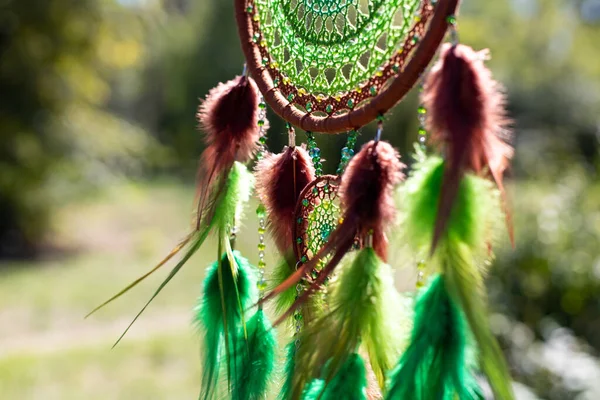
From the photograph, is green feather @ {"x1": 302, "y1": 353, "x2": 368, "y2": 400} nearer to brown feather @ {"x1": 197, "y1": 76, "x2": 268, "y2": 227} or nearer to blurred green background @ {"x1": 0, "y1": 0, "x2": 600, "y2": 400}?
brown feather @ {"x1": 197, "y1": 76, "x2": 268, "y2": 227}

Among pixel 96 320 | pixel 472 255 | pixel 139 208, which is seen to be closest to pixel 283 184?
pixel 472 255

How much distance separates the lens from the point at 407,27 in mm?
689

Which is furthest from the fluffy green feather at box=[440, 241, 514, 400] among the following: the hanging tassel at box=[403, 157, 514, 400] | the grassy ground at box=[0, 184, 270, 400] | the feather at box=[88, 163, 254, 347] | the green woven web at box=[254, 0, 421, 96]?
the grassy ground at box=[0, 184, 270, 400]

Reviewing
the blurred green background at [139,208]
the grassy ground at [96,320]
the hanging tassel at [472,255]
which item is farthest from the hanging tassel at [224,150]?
the grassy ground at [96,320]

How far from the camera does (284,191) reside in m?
0.88

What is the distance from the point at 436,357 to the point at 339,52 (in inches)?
15.6

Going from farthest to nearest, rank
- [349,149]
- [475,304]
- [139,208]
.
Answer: [139,208]
[349,149]
[475,304]

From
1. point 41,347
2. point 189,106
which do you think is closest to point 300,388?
point 41,347

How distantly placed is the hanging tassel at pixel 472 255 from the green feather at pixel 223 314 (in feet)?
1.08

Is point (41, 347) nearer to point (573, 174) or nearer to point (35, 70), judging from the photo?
point (35, 70)

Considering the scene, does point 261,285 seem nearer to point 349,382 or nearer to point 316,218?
point 316,218

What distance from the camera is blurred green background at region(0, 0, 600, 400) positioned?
2.63m

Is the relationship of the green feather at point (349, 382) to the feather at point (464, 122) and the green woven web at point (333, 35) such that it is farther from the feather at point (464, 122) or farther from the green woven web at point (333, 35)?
the green woven web at point (333, 35)

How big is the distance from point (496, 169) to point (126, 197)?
22.0 feet
